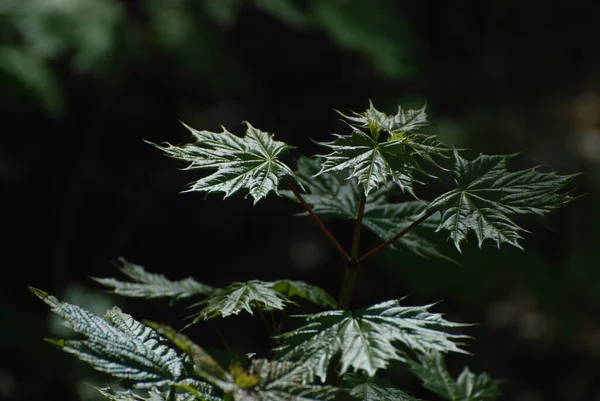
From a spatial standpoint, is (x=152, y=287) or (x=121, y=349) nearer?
(x=121, y=349)

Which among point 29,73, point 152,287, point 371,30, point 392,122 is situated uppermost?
point 371,30

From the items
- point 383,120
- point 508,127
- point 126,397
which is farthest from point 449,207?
point 508,127

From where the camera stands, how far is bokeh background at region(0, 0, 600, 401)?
2.81 m

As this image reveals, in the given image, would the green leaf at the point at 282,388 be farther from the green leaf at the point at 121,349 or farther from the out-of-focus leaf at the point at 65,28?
the out-of-focus leaf at the point at 65,28

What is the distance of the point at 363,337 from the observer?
673 millimetres

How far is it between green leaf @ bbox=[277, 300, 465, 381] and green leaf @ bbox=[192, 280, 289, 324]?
72 millimetres

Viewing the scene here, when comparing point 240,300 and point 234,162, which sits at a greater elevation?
point 234,162

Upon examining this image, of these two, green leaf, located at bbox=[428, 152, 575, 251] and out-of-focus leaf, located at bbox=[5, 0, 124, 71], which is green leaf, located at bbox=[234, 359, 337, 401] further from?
out-of-focus leaf, located at bbox=[5, 0, 124, 71]

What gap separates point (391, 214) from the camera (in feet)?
3.15

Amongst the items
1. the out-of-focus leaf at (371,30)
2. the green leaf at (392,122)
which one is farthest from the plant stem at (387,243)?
the out-of-focus leaf at (371,30)

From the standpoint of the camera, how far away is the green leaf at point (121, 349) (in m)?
0.68

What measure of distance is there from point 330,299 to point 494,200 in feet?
0.85

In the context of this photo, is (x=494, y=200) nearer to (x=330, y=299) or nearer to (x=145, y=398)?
(x=330, y=299)

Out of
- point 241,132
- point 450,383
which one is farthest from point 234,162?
point 241,132
